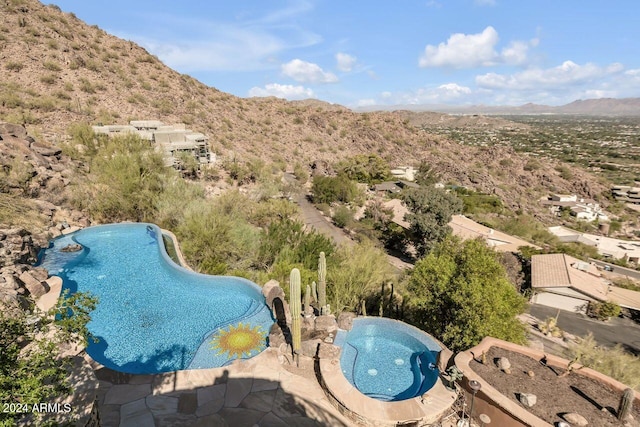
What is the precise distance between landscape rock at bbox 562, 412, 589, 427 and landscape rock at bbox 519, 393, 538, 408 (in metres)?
0.54

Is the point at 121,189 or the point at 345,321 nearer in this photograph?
the point at 345,321

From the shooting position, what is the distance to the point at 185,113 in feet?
141

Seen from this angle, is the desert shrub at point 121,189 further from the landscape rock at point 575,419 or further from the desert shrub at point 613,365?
the desert shrub at point 613,365

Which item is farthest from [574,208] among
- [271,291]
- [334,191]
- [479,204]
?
[271,291]

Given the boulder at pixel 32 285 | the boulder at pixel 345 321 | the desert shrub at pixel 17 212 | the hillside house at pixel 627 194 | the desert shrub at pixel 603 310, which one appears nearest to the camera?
the boulder at pixel 32 285

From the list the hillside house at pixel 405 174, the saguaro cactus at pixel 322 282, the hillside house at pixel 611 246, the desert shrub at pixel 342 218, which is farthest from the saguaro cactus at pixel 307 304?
the hillside house at pixel 405 174

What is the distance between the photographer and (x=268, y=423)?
7.69m

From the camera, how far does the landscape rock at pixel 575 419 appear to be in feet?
21.3

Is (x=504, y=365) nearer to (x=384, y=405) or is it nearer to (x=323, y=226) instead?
(x=384, y=405)

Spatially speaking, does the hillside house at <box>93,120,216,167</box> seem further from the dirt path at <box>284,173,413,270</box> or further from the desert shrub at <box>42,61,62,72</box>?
the desert shrub at <box>42,61,62,72</box>

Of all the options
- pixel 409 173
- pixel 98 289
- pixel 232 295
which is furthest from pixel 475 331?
pixel 409 173

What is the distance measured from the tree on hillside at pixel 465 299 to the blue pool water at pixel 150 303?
5900mm

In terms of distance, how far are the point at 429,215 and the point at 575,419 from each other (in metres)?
18.6

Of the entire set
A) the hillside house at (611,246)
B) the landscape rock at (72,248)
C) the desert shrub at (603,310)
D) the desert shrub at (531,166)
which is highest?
the landscape rock at (72,248)
